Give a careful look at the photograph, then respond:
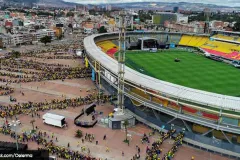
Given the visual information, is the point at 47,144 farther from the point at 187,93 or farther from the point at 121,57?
the point at 187,93

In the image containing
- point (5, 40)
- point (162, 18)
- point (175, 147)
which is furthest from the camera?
point (162, 18)

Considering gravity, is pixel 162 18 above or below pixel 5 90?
above

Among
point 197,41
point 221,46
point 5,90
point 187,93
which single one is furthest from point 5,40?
point 187,93

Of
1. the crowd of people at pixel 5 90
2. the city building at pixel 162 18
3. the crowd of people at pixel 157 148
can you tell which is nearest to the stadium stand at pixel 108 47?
the crowd of people at pixel 5 90

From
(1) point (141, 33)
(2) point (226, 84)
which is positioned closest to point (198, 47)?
(1) point (141, 33)

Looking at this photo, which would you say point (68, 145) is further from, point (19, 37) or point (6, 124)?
point (19, 37)

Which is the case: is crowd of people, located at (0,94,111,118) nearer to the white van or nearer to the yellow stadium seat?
the white van
